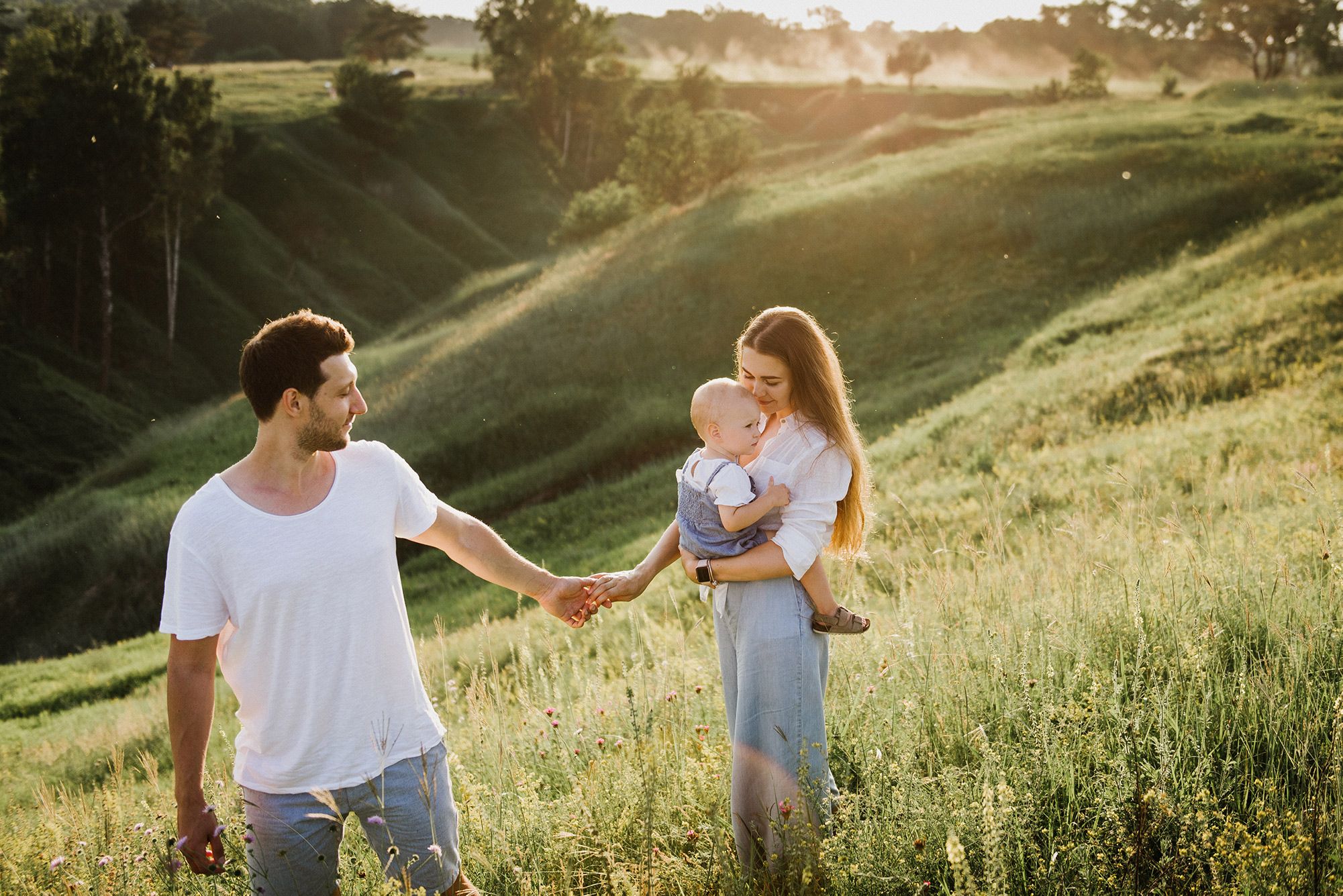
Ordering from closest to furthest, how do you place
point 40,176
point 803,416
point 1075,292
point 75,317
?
point 803,416 → point 1075,292 → point 40,176 → point 75,317

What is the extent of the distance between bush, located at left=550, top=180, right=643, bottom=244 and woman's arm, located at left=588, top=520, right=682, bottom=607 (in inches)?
1666

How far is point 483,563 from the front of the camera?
3.95m

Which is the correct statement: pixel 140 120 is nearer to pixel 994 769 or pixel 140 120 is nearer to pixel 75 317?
pixel 75 317

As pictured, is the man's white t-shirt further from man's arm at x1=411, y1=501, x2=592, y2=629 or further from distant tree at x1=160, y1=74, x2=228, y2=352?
distant tree at x1=160, y1=74, x2=228, y2=352

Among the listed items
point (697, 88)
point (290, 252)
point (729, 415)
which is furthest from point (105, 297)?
point (697, 88)

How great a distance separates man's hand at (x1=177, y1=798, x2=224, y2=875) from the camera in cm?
307

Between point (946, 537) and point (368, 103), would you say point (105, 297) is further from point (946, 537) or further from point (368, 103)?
point (946, 537)

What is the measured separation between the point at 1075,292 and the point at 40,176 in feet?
109

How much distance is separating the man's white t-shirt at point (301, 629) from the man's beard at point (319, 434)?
14cm

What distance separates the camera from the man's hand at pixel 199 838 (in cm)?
307

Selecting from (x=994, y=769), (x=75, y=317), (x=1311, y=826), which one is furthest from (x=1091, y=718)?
(x=75, y=317)

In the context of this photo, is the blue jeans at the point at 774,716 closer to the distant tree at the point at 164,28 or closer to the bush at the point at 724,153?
the bush at the point at 724,153

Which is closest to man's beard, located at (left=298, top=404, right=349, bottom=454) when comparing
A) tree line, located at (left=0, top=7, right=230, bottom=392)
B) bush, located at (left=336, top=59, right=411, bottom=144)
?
tree line, located at (left=0, top=7, right=230, bottom=392)

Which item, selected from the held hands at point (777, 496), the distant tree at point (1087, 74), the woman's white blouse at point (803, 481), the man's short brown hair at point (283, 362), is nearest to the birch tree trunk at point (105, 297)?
the man's short brown hair at point (283, 362)
